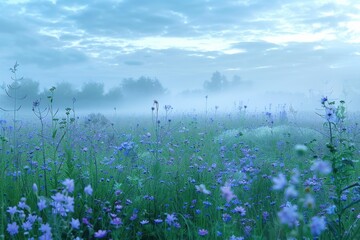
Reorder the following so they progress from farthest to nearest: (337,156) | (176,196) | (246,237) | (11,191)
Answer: (176,196)
(11,191)
(246,237)
(337,156)

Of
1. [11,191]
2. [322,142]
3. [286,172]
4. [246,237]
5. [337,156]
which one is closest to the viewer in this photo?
[337,156]

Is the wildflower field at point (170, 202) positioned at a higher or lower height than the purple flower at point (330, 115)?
lower

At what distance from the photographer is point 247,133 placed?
35.5 feet

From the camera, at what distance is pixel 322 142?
32.8 ft

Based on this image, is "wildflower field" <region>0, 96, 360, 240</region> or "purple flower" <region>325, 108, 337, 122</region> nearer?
"wildflower field" <region>0, 96, 360, 240</region>

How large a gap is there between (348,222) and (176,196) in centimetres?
186

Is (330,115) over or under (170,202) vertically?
over

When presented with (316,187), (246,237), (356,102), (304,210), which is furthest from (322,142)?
(356,102)

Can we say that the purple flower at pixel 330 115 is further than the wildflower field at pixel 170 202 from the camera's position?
Yes

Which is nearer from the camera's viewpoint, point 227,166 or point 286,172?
point 286,172

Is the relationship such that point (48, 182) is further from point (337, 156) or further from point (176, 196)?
point (337, 156)

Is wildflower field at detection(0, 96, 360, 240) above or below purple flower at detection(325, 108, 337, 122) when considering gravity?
below

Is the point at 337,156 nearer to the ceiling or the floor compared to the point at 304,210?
nearer to the ceiling

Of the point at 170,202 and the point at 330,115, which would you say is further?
the point at 170,202
